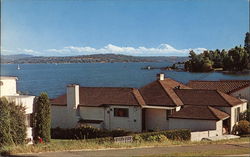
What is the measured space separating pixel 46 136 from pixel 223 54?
302ft

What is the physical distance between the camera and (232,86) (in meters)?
33.5

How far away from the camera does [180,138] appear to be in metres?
21.4

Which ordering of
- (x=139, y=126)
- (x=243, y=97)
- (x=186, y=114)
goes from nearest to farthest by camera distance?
1. (x=186, y=114)
2. (x=139, y=126)
3. (x=243, y=97)

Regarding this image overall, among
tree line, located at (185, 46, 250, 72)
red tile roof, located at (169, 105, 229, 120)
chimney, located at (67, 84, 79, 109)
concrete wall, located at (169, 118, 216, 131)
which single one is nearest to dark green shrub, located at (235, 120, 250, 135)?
red tile roof, located at (169, 105, 229, 120)

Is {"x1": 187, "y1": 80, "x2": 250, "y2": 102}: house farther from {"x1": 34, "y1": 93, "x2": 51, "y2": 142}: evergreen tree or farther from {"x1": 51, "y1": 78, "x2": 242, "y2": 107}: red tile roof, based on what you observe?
{"x1": 34, "y1": 93, "x2": 51, "y2": 142}: evergreen tree

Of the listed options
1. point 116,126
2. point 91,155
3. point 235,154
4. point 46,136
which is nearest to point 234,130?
point 116,126

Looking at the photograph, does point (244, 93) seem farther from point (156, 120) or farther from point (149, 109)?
point (149, 109)

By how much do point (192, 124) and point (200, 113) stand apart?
97cm

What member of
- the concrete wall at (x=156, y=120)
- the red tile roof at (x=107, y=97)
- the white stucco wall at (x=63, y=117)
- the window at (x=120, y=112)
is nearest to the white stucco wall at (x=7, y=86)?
the white stucco wall at (x=63, y=117)

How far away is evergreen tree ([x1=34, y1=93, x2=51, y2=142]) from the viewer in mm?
21891

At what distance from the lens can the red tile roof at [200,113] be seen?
25.3 m

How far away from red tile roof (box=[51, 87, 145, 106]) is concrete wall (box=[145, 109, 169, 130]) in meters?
1.03

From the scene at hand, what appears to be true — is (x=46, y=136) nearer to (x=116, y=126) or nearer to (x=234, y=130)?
(x=116, y=126)

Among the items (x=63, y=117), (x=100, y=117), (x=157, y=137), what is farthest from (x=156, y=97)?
(x=157, y=137)
